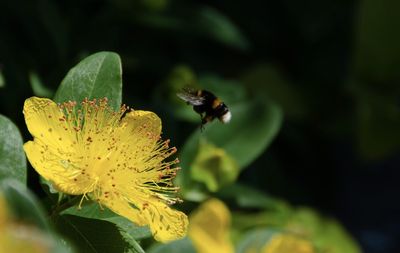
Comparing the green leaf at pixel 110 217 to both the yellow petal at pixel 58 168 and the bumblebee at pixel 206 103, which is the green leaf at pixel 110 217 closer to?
the yellow petal at pixel 58 168

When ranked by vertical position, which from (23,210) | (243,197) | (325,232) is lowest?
(325,232)

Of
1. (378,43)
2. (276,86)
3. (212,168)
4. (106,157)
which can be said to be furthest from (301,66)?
(106,157)

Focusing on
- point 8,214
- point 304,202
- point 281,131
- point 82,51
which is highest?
point 8,214

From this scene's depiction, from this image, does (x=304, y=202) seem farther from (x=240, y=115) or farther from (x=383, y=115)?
(x=240, y=115)

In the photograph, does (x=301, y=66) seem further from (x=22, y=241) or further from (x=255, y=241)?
(x=22, y=241)

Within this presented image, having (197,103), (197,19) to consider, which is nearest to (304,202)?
(197,19)

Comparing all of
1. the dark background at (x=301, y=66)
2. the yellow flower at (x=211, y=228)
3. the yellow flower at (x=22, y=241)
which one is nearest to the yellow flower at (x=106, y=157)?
the yellow flower at (x=211, y=228)
